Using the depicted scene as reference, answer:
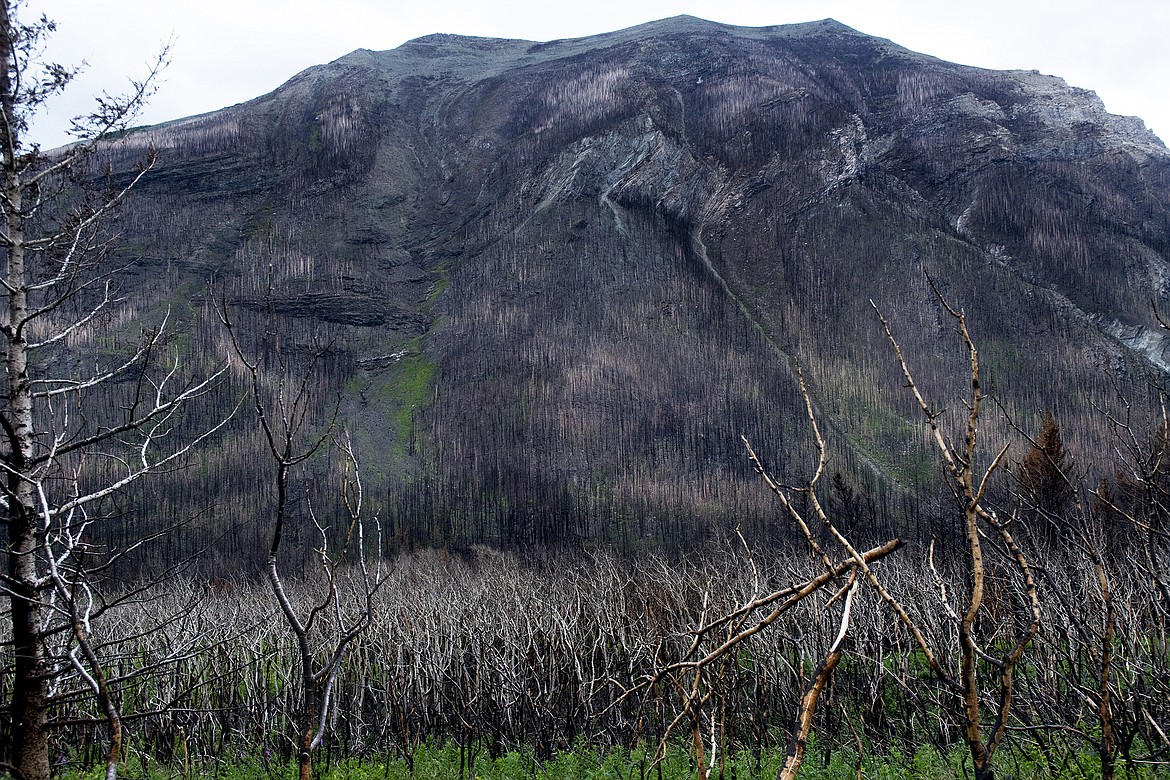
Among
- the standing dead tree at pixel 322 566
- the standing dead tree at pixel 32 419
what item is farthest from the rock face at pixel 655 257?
the standing dead tree at pixel 32 419

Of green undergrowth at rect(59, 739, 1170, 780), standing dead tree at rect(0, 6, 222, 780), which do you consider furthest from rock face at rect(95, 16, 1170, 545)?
standing dead tree at rect(0, 6, 222, 780)

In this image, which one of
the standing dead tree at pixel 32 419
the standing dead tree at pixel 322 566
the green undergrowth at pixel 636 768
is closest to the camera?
the standing dead tree at pixel 322 566

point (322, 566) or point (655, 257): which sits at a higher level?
point (655, 257)

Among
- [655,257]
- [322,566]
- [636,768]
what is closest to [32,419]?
[636,768]

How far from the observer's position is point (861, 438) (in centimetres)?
6725

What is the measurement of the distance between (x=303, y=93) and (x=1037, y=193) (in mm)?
79815

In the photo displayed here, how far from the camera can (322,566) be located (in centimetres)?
2744

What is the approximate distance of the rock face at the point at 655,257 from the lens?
65956 mm

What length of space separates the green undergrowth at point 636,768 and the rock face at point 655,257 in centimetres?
4442

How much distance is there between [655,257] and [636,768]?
7008 cm

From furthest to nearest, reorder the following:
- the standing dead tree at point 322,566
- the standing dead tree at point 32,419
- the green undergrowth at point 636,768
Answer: the green undergrowth at point 636,768 < the standing dead tree at point 32,419 < the standing dead tree at point 322,566

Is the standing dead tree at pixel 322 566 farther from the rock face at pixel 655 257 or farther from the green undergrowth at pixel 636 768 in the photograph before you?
the rock face at pixel 655 257

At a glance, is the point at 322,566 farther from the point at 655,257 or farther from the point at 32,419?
the point at 655,257

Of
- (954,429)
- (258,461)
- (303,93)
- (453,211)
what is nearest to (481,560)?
(258,461)
